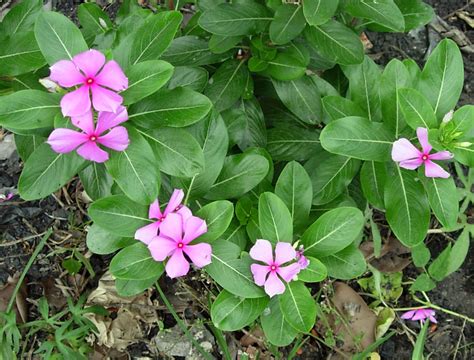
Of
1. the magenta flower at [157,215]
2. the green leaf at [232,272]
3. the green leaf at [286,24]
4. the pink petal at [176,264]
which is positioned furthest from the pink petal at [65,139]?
the green leaf at [286,24]

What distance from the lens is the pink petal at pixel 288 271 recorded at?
6.26 feet

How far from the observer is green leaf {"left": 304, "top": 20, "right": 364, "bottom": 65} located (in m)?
2.21

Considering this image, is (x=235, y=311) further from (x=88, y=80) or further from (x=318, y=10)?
(x=318, y=10)

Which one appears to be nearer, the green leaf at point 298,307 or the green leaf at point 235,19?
the green leaf at point 298,307

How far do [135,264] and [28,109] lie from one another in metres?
0.62

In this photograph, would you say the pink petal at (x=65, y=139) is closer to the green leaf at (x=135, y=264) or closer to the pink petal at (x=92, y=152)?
the pink petal at (x=92, y=152)

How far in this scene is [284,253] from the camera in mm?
1900

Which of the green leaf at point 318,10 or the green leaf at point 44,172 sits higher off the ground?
the green leaf at point 318,10

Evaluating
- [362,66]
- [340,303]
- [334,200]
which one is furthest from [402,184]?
[340,303]

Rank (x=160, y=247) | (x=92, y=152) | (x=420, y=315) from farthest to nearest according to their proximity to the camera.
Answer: (x=420, y=315)
(x=160, y=247)
(x=92, y=152)

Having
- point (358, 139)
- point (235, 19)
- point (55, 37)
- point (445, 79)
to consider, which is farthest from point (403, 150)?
point (55, 37)

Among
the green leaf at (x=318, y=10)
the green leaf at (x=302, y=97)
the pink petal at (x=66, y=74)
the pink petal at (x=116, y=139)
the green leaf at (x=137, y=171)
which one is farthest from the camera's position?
the green leaf at (x=302, y=97)

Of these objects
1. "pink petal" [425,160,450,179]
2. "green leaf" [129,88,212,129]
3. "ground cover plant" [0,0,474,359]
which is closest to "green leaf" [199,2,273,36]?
"ground cover plant" [0,0,474,359]

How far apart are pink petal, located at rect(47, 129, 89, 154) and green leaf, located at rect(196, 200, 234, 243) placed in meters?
0.51
